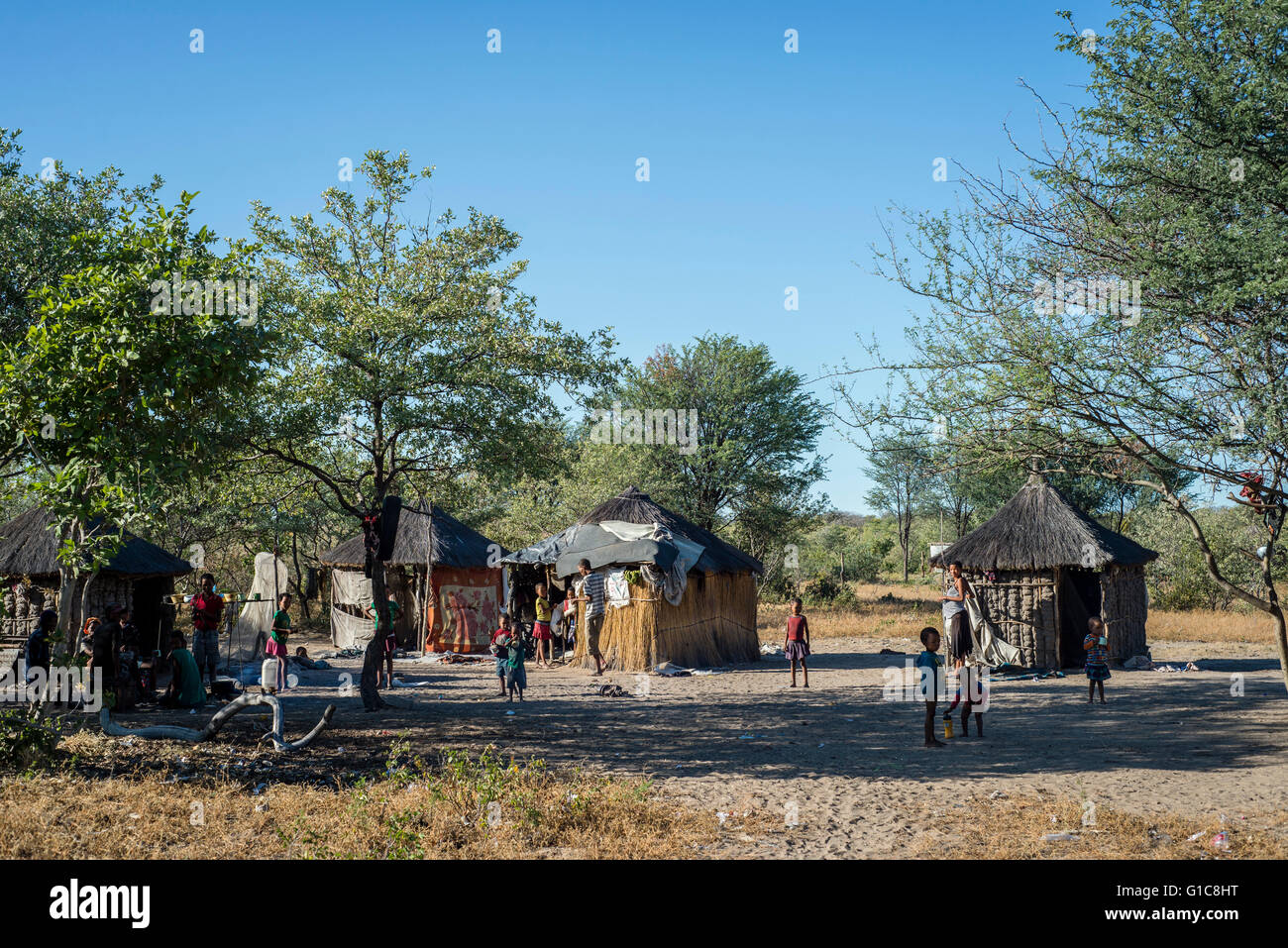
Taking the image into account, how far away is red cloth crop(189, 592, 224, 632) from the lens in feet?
48.5

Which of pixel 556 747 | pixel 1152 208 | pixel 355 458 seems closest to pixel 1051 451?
pixel 1152 208

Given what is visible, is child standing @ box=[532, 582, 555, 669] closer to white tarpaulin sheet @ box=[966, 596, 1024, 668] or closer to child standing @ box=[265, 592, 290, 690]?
child standing @ box=[265, 592, 290, 690]

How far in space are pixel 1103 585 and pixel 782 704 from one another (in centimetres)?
875

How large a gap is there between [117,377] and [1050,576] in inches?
681

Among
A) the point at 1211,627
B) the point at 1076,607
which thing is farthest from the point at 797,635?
the point at 1211,627

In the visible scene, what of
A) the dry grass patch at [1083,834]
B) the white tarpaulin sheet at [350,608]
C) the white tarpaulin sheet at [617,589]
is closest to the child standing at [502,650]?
the white tarpaulin sheet at [617,589]

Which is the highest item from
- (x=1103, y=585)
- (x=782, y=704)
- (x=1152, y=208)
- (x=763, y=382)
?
(x=763, y=382)

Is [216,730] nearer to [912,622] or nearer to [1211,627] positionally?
[912,622]

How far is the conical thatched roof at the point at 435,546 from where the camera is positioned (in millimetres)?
23453

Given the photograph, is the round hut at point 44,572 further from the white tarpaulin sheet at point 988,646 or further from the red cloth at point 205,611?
the white tarpaulin sheet at point 988,646

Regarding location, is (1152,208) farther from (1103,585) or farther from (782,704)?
(1103,585)

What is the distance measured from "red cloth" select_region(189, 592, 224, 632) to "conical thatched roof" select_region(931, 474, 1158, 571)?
561 inches

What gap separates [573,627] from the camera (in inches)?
867
